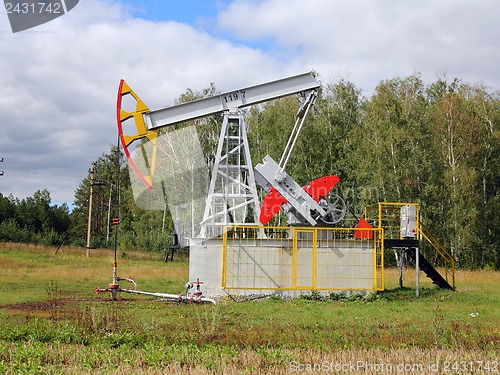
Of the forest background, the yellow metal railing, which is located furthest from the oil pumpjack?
the forest background

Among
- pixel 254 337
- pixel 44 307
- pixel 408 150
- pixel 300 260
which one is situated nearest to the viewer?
pixel 254 337

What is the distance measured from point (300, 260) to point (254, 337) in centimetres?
769

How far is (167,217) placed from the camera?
43.1 m

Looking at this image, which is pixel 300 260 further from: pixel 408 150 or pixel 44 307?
pixel 408 150

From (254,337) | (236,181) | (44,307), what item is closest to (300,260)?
(236,181)

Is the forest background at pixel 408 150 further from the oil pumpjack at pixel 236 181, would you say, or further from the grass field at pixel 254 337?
the grass field at pixel 254 337

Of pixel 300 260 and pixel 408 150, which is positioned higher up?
pixel 408 150

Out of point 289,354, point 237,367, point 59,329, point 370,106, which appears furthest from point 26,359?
point 370,106

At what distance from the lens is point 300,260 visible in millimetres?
16891

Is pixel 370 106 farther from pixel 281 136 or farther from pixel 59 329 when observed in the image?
pixel 59 329

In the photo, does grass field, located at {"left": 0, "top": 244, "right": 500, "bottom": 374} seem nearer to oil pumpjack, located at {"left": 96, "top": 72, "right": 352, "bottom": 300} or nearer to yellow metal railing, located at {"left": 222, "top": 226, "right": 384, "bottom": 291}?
yellow metal railing, located at {"left": 222, "top": 226, "right": 384, "bottom": 291}

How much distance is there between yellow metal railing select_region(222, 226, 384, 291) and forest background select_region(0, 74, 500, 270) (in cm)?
1312

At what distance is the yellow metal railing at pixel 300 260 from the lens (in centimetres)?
1667

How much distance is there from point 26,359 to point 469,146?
29069 mm
